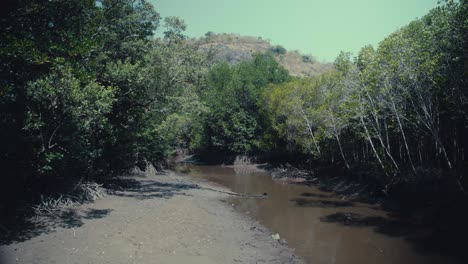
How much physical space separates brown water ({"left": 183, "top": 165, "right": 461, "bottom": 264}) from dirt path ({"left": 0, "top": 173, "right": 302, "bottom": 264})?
1.52 meters

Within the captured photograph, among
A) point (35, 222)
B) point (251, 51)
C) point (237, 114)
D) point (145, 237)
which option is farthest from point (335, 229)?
point (251, 51)

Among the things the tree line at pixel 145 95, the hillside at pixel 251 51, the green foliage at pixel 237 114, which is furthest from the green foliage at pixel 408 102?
the hillside at pixel 251 51

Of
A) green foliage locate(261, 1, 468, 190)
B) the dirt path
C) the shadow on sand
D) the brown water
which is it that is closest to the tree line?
green foliage locate(261, 1, 468, 190)

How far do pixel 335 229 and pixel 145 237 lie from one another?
31.6ft

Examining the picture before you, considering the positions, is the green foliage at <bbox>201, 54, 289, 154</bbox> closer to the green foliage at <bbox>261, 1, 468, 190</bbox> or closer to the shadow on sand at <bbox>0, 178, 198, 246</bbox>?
the green foliage at <bbox>261, 1, 468, 190</bbox>

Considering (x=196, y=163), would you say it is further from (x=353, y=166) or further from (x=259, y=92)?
(x=353, y=166)

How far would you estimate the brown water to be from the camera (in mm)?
13844

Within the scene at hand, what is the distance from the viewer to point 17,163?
13.3m

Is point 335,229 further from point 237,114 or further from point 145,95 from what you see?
point 237,114

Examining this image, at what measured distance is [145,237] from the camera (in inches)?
514

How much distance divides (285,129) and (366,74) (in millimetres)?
18745

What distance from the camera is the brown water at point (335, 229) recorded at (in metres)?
13.8

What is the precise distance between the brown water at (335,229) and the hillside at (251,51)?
78014 millimetres

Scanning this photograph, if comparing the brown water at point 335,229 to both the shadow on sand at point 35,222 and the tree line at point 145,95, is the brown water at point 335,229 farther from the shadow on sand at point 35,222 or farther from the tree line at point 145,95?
the shadow on sand at point 35,222
